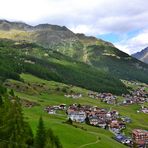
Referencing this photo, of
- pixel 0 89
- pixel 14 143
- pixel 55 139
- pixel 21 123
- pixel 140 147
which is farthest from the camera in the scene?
pixel 140 147

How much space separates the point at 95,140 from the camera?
6147 inches

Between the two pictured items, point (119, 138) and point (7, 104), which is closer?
point (7, 104)

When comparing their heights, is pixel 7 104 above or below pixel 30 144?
above

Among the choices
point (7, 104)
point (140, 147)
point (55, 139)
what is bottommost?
point (140, 147)

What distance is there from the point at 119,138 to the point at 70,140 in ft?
176

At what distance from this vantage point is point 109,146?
152750 millimetres

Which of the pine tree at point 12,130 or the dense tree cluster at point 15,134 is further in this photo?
the dense tree cluster at point 15,134

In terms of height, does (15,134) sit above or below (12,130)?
below

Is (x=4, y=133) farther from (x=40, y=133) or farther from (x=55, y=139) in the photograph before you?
(x=55, y=139)

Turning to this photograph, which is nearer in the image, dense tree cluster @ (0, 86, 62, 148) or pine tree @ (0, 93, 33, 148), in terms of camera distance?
pine tree @ (0, 93, 33, 148)

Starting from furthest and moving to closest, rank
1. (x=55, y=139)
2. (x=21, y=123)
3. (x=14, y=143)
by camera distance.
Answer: (x=55, y=139)
(x=21, y=123)
(x=14, y=143)

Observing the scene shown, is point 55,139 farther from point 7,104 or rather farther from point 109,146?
point 109,146

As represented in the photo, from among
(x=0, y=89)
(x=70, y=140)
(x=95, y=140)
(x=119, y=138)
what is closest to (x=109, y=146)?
(x=95, y=140)

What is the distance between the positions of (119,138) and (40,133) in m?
105
